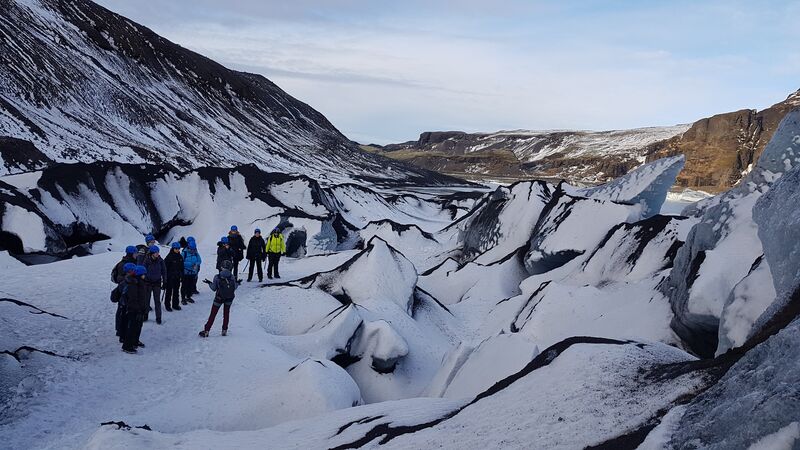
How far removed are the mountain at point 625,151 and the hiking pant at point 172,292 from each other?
84369 mm

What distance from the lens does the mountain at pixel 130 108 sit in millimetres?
43812

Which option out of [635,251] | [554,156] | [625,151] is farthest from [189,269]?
[554,156]

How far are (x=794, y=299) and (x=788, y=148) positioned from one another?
5.80m

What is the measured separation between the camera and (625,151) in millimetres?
139375

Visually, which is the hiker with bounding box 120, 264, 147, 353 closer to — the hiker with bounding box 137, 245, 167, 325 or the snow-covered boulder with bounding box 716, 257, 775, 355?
the hiker with bounding box 137, 245, 167, 325

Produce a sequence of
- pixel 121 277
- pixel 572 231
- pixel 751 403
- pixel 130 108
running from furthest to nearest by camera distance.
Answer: pixel 130 108, pixel 572 231, pixel 121 277, pixel 751 403

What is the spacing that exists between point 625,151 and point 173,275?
14180 centimetres

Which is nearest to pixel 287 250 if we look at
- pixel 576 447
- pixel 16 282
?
pixel 16 282

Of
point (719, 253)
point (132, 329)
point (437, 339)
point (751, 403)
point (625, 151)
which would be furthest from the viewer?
point (625, 151)

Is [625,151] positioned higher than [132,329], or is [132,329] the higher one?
[625,151]

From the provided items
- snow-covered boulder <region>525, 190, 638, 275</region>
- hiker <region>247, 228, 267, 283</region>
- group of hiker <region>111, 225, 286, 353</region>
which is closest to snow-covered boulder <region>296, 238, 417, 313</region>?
hiker <region>247, 228, 267, 283</region>

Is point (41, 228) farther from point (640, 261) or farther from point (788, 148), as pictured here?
point (788, 148)

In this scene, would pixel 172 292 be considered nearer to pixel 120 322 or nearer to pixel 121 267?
pixel 121 267

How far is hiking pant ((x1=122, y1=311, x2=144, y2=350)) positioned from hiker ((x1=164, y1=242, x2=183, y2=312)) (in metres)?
1.94
